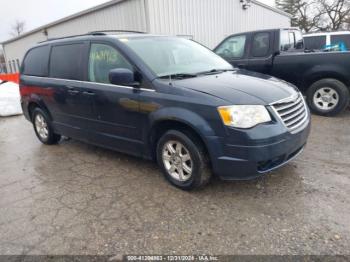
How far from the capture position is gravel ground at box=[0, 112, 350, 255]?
2.77 metres

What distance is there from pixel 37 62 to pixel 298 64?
16.7 ft

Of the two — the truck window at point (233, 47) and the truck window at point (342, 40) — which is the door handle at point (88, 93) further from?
the truck window at point (342, 40)

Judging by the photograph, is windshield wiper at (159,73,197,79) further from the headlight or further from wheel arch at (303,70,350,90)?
wheel arch at (303,70,350,90)

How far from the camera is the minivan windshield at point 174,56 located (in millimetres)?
3953

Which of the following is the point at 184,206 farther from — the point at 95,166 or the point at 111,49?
the point at 111,49

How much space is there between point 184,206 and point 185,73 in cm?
159

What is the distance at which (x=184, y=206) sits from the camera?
3.39 metres

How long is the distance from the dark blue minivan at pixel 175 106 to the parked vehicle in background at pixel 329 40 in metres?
6.74

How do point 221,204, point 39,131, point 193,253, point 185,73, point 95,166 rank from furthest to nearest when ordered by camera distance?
point 39,131 → point 95,166 → point 185,73 → point 221,204 → point 193,253

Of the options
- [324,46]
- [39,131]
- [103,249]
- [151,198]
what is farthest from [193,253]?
[324,46]

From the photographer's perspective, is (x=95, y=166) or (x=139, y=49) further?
(x=95, y=166)

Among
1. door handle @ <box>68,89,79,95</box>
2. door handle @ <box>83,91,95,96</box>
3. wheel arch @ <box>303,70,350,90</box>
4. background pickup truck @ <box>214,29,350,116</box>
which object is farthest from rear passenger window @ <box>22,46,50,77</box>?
wheel arch @ <box>303,70,350,90</box>

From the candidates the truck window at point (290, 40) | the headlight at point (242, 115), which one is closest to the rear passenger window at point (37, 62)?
the headlight at point (242, 115)

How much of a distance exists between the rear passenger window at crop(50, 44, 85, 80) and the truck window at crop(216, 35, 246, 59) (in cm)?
420
